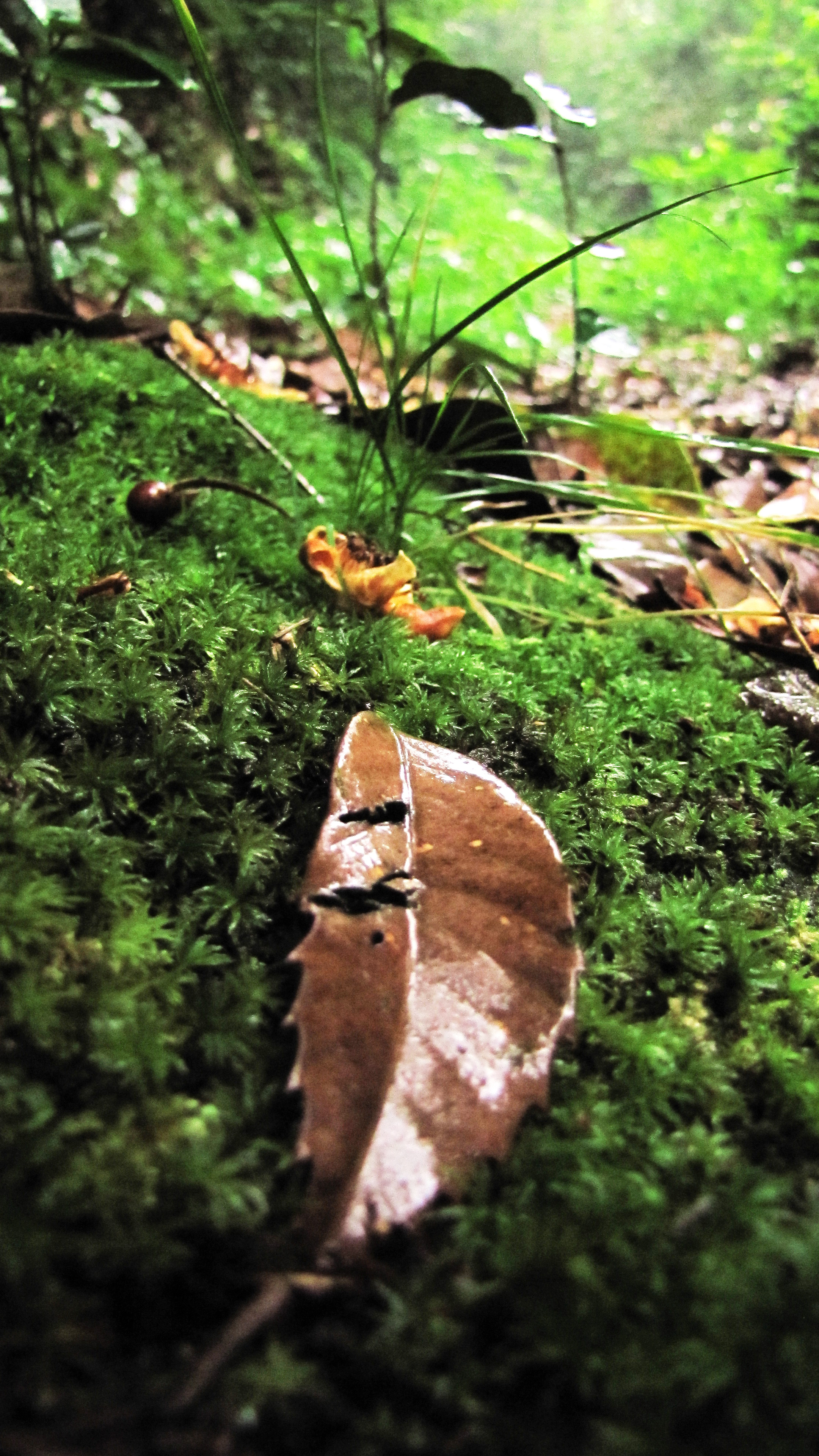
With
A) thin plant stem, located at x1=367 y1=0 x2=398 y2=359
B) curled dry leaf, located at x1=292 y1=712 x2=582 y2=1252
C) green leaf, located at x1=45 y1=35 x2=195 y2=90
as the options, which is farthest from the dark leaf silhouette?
curled dry leaf, located at x1=292 y1=712 x2=582 y2=1252

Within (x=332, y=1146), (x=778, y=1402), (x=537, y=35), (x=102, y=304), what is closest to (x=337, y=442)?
(x=102, y=304)

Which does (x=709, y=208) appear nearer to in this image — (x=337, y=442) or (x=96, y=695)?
(x=337, y=442)

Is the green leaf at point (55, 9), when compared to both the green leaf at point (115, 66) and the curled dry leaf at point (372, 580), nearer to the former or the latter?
the green leaf at point (115, 66)

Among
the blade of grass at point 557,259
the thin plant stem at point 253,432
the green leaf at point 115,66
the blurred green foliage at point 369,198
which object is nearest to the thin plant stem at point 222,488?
the thin plant stem at point 253,432

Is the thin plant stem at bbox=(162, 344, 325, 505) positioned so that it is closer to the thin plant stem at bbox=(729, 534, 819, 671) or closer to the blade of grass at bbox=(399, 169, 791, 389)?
the blade of grass at bbox=(399, 169, 791, 389)

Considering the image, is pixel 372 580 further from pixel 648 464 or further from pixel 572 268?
pixel 572 268

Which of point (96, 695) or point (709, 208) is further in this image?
point (709, 208)

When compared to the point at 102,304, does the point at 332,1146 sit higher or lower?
lower
